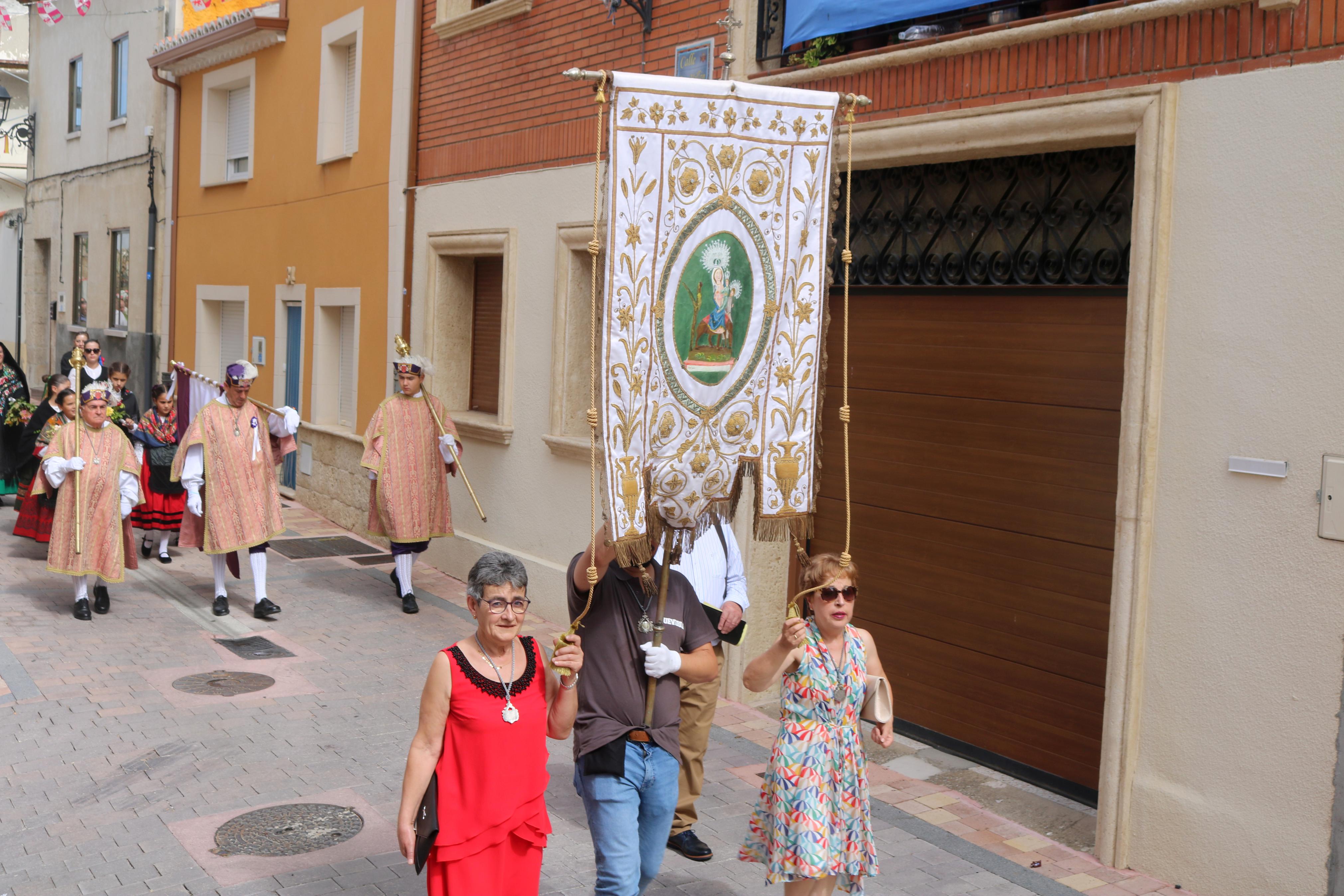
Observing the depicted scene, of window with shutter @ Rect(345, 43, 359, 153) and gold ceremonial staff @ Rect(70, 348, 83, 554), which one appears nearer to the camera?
gold ceremonial staff @ Rect(70, 348, 83, 554)

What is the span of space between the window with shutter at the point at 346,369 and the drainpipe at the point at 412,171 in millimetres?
1829

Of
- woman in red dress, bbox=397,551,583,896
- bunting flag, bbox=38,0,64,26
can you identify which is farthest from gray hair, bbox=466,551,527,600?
bunting flag, bbox=38,0,64,26

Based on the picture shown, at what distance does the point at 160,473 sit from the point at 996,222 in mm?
8250

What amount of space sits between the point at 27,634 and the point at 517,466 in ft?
12.8

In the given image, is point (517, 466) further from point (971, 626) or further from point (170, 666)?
point (971, 626)

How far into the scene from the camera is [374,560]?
41.8ft

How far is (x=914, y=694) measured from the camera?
765cm

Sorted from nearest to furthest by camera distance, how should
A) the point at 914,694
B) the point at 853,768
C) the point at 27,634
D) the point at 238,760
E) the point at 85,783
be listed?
the point at 853,768
the point at 85,783
the point at 238,760
the point at 914,694
the point at 27,634

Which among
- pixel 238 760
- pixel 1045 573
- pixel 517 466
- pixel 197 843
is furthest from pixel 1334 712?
pixel 517 466

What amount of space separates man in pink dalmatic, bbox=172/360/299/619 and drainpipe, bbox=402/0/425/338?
2.78 metres

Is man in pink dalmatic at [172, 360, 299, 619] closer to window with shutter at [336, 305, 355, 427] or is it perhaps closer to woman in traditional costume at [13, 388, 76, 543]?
woman in traditional costume at [13, 388, 76, 543]

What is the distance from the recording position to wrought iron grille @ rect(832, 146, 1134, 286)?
6.34m

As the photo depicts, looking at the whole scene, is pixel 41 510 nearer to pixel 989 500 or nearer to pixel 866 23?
pixel 866 23

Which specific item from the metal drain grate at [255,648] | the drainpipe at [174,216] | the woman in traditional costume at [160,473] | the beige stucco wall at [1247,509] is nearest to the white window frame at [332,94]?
the woman in traditional costume at [160,473]
